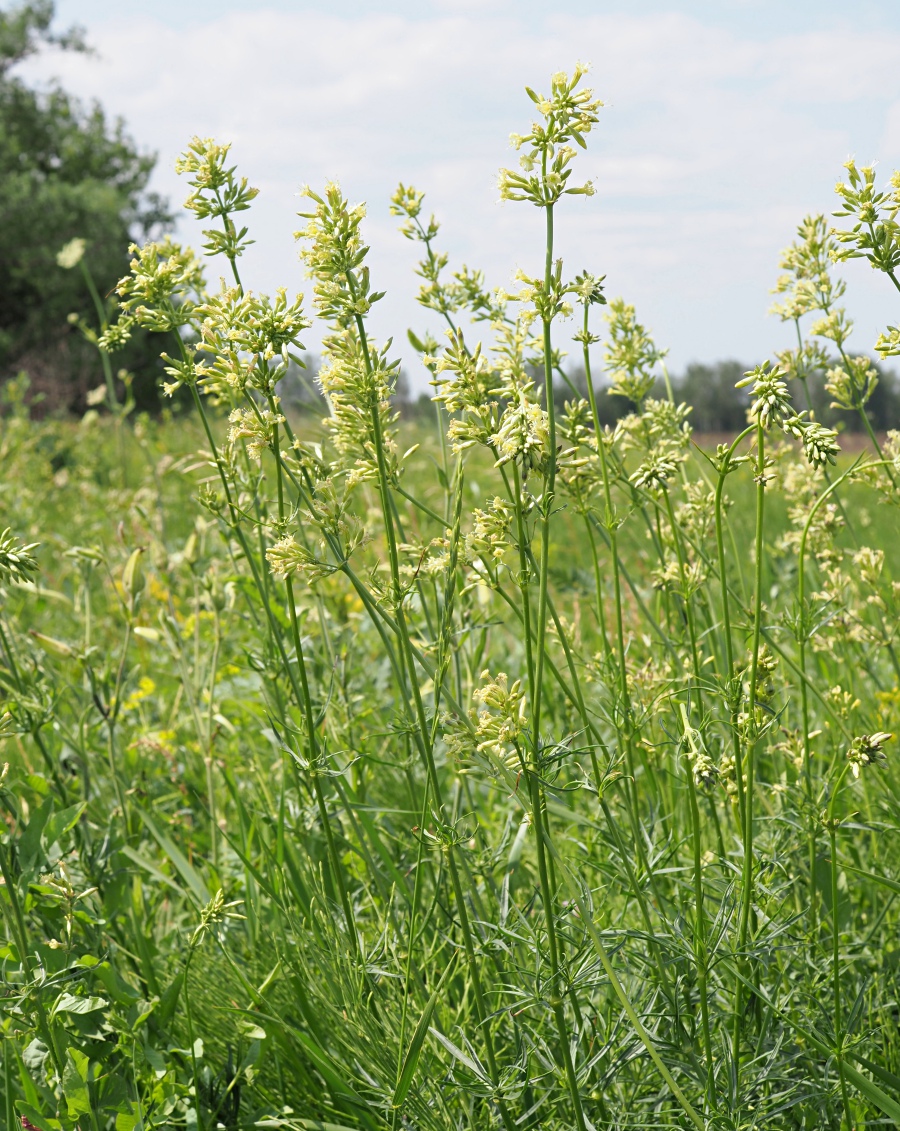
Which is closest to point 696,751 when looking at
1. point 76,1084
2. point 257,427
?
point 257,427

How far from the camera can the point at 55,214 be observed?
2642 centimetres

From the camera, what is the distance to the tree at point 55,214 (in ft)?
85.4

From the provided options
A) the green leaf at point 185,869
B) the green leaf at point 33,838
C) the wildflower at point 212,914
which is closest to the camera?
the wildflower at point 212,914

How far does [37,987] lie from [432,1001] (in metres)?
0.58

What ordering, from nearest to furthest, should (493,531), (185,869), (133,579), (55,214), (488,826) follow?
(493,531)
(185,869)
(488,826)
(133,579)
(55,214)

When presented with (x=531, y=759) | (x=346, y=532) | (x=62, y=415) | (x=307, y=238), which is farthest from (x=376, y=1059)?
(x=62, y=415)

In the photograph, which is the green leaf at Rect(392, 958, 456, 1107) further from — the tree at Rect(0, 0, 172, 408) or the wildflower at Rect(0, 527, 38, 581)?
the tree at Rect(0, 0, 172, 408)

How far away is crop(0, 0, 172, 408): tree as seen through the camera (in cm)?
2603

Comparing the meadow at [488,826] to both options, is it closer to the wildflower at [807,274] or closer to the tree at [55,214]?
the wildflower at [807,274]

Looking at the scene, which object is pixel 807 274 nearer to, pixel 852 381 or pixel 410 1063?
pixel 852 381

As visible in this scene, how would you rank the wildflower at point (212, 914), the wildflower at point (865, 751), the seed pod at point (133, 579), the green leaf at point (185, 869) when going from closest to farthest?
the wildflower at point (865, 751) < the wildflower at point (212, 914) < the green leaf at point (185, 869) < the seed pod at point (133, 579)

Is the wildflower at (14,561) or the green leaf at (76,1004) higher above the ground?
the wildflower at (14,561)

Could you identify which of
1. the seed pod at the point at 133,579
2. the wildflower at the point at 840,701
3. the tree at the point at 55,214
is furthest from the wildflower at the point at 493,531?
the tree at the point at 55,214

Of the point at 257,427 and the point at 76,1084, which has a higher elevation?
the point at 257,427
